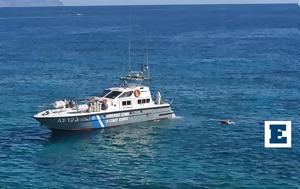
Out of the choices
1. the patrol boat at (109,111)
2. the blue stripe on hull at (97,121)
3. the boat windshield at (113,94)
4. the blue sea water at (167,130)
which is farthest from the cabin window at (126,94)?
the blue stripe on hull at (97,121)

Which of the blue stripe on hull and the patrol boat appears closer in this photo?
Result: the patrol boat

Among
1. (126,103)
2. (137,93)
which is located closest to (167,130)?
(126,103)

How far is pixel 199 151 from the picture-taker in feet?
211

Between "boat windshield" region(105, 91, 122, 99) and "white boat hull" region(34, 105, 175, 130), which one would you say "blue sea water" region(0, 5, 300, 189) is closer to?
"white boat hull" region(34, 105, 175, 130)

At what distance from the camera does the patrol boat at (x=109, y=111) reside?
234 feet

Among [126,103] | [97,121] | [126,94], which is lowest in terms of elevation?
[97,121]

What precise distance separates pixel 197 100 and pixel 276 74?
30305 millimetres

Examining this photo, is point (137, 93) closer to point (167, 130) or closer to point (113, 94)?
point (113, 94)

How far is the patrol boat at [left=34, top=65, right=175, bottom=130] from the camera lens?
71256mm

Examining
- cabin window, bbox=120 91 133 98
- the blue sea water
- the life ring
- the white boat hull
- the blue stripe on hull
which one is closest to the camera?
the blue sea water

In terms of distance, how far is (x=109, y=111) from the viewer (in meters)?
74.1

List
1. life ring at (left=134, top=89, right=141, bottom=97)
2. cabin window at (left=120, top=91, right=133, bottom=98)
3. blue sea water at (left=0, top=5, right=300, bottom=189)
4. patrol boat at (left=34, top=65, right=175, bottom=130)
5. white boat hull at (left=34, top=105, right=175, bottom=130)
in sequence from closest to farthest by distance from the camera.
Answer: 1. blue sea water at (left=0, top=5, right=300, bottom=189)
2. white boat hull at (left=34, top=105, right=175, bottom=130)
3. patrol boat at (left=34, top=65, right=175, bottom=130)
4. cabin window at (left=120, top=91, right=133, bottom=98)
5. life ring at (left=134, top=89, right=141, bottom=97)

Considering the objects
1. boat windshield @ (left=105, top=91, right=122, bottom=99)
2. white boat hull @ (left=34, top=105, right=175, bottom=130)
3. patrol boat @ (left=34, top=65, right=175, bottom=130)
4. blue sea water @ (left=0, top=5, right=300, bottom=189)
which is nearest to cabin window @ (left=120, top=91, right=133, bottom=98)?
patrol boat @ (left=34, top=65, right=175, bottom=130)

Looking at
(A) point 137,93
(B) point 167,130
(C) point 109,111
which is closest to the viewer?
(B) point 167,130
